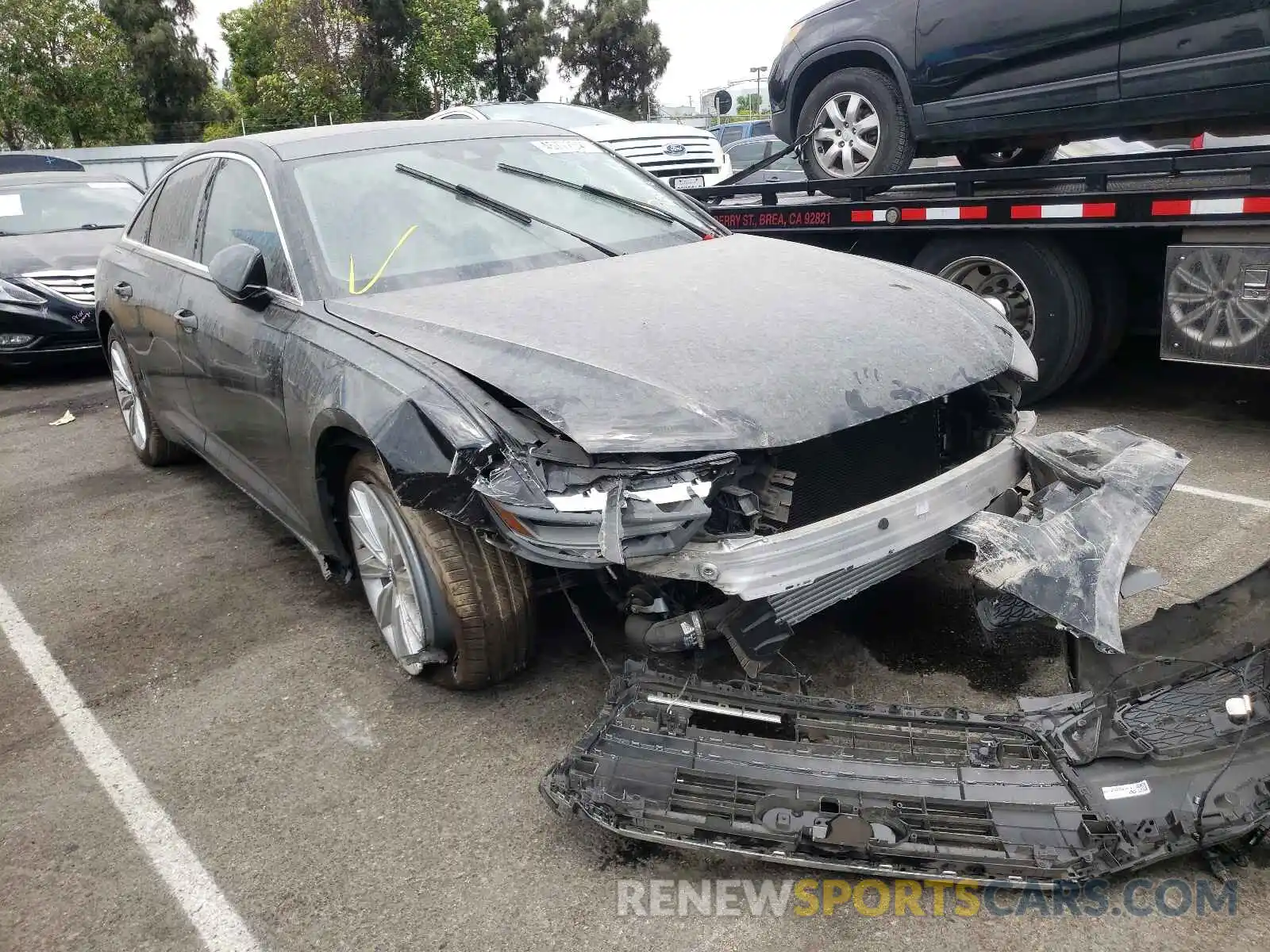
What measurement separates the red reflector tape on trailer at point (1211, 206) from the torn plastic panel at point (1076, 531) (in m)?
2.18

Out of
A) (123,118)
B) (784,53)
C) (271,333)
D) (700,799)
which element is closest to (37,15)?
(123,118)

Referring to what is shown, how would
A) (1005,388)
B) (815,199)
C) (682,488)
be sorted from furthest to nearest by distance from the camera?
(815,199) < (1005,388) < (682,488)

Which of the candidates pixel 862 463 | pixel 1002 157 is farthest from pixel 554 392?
pixel 1002 157

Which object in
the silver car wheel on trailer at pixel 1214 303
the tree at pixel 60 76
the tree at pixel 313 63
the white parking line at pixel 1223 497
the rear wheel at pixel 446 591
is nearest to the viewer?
the rear wheel at pixel 446 591

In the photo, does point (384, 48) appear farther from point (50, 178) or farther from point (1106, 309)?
point (1106, 309)

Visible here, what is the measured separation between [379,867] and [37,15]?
33.8m

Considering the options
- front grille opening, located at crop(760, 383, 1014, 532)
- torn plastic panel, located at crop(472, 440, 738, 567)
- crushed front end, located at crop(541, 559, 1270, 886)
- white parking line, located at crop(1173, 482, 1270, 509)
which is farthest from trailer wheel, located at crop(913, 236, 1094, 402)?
torn plastic panel, located at crop(472, 440, 738, 567)

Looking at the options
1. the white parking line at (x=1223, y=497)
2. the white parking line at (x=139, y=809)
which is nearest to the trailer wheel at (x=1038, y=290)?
the white parking line at (x=1223, y=497)

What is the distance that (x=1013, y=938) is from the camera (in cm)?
215

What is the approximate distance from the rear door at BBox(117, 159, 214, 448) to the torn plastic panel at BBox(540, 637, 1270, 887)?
2.90 metres

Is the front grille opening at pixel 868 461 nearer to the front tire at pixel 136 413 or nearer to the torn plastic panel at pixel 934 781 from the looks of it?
the torn plastic panel at pixel 934 781

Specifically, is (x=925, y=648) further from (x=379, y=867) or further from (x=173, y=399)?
(x=173, y=399)

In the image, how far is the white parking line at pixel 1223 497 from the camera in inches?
170

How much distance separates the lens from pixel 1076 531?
272 centimetres
